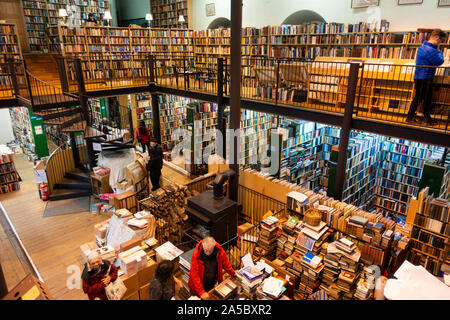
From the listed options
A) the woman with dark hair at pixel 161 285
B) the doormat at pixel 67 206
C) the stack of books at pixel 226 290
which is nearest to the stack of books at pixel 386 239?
the stack of books at pixel 226 290

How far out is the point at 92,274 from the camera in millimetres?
3689

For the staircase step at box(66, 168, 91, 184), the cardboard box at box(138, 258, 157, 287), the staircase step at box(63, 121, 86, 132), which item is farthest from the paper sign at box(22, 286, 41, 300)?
the staircase step at box(66, 168, 91, 184)

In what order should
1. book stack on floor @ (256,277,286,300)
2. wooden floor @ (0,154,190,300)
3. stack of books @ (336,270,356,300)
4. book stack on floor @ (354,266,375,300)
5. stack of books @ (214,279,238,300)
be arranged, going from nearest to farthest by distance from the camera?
book stack on floor @ (256,277,286,300), stack of books @ (214,279,238,300), book stack on floor @ (354,266,375,300), stack of books @ (336,270,356,300), wooden floor @ (0,154,190,300)

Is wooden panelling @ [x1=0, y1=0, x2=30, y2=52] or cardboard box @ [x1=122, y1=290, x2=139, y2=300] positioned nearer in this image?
cardboard box @ [x1=122, y1=290, x2=139, y2=300]

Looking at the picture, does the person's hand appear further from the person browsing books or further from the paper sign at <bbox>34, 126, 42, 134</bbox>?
the paper sign at <bbox>34, 126, 42, 134</bbox>

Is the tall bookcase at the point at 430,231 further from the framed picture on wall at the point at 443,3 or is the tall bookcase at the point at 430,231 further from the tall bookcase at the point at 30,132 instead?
the tall bookcase at the point at 30,132

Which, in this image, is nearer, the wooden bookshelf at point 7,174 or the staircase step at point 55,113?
the staircase step at point 55,113

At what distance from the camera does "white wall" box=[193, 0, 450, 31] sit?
293 inches

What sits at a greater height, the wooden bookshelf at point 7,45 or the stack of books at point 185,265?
the wooden bookshelf at point 7,45

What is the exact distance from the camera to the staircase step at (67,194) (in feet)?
26.9

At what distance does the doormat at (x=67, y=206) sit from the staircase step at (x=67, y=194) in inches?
4.9

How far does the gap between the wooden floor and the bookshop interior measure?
0.14 ft

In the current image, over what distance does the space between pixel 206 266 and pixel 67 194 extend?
6306 mm
